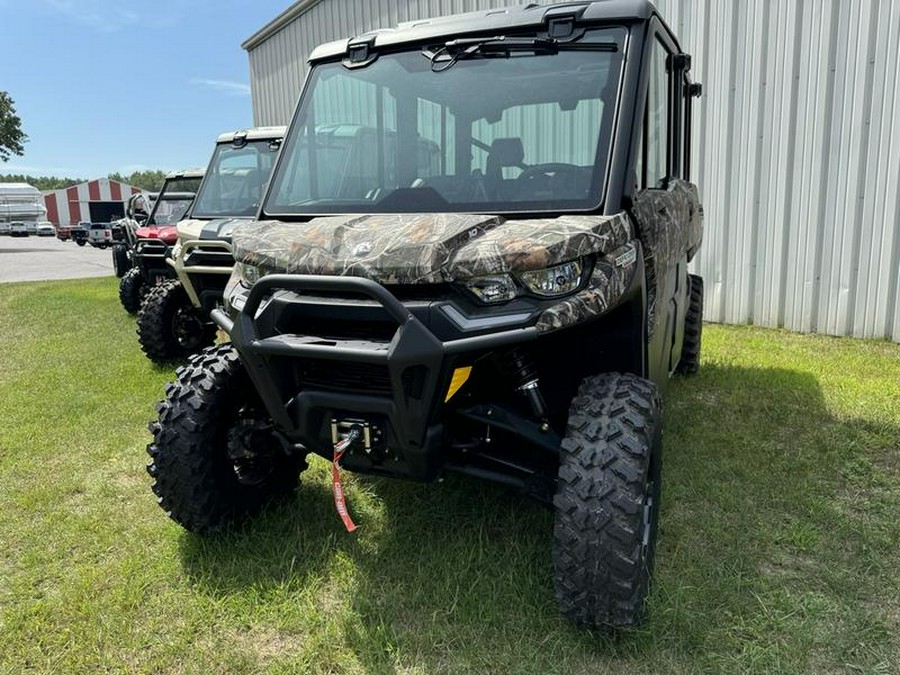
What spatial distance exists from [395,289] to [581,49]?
1.29 meters

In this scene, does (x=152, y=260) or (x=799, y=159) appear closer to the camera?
(x=799, y=159)

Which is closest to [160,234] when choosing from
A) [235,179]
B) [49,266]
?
[235,179]

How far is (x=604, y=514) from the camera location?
235 centimetres

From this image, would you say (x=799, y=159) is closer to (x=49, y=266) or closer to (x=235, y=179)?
(x=235, y=179)

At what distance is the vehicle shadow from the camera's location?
2.56 m

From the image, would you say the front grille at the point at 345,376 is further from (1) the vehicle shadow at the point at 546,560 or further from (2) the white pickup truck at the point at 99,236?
(2) the white pickup truck at the point at 99,236

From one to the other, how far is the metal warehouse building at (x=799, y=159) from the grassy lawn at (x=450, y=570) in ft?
9.39

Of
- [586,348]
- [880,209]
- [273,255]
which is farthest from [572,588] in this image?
[880,209]

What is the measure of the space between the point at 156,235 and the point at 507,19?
6.86 metres

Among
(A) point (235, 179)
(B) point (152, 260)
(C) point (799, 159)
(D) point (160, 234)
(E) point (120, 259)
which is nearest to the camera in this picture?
(C) point (799, 159)

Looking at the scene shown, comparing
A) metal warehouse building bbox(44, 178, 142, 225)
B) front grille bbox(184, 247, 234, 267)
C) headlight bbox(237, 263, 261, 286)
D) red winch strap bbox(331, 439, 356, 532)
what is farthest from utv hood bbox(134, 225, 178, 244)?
metal warehouse building bbox(44, 178, 142, 225)

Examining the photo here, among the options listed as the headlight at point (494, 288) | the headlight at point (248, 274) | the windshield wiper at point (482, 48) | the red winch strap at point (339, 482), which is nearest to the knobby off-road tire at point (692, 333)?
the windshield wiper at point (482, 48)

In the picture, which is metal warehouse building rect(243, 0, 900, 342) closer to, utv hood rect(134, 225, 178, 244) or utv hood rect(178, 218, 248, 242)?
utv hood rect(178, 218, 248, 242)

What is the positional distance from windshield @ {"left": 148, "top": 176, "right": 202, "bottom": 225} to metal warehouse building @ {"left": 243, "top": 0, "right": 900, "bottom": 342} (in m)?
6.70
